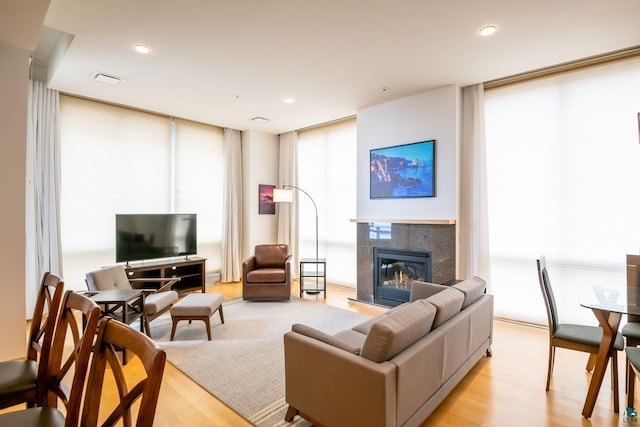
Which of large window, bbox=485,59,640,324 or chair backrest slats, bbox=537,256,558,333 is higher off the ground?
large window, bbox=485,59,640,324

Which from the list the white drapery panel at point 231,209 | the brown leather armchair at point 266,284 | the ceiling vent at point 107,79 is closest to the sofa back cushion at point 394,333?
the brown leather armchair at point 266,284

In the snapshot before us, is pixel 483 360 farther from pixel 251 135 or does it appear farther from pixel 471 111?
pixel 251 135

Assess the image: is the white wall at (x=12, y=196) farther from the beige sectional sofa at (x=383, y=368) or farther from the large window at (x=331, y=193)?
the large window at (x=331, y=193)

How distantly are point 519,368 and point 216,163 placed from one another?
553cm

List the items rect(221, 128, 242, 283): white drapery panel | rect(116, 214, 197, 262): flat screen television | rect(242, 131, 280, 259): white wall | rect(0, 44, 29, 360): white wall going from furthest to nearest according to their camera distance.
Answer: rect(242, 131, 280, 259): white wall
rect(221, 128, 242, 283): white drapery panel
rect(116, 214, 197, 262): flat screen television
rect(0, 44, 29, 360): white wall

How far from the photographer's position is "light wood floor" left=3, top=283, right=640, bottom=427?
6.93 ft

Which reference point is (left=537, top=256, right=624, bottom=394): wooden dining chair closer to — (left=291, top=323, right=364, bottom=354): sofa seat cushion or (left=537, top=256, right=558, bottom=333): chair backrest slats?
(left=537, top=256, right=558, bottom=333): chair backrest slats

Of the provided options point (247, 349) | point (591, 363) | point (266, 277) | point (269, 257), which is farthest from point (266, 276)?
point (591, 363)

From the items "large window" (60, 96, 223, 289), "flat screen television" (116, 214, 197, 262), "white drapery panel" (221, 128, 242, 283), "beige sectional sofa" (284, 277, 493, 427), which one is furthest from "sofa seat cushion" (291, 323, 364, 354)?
"white drapery panel" (221, 128, 242, 283)

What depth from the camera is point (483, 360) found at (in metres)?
2.96

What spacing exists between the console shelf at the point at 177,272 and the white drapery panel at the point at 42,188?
37.2 inches

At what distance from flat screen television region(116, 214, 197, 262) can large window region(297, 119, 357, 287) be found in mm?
2171

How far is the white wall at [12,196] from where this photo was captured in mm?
2820

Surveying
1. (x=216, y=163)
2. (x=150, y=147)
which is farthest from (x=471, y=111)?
(x=150, y=147)
